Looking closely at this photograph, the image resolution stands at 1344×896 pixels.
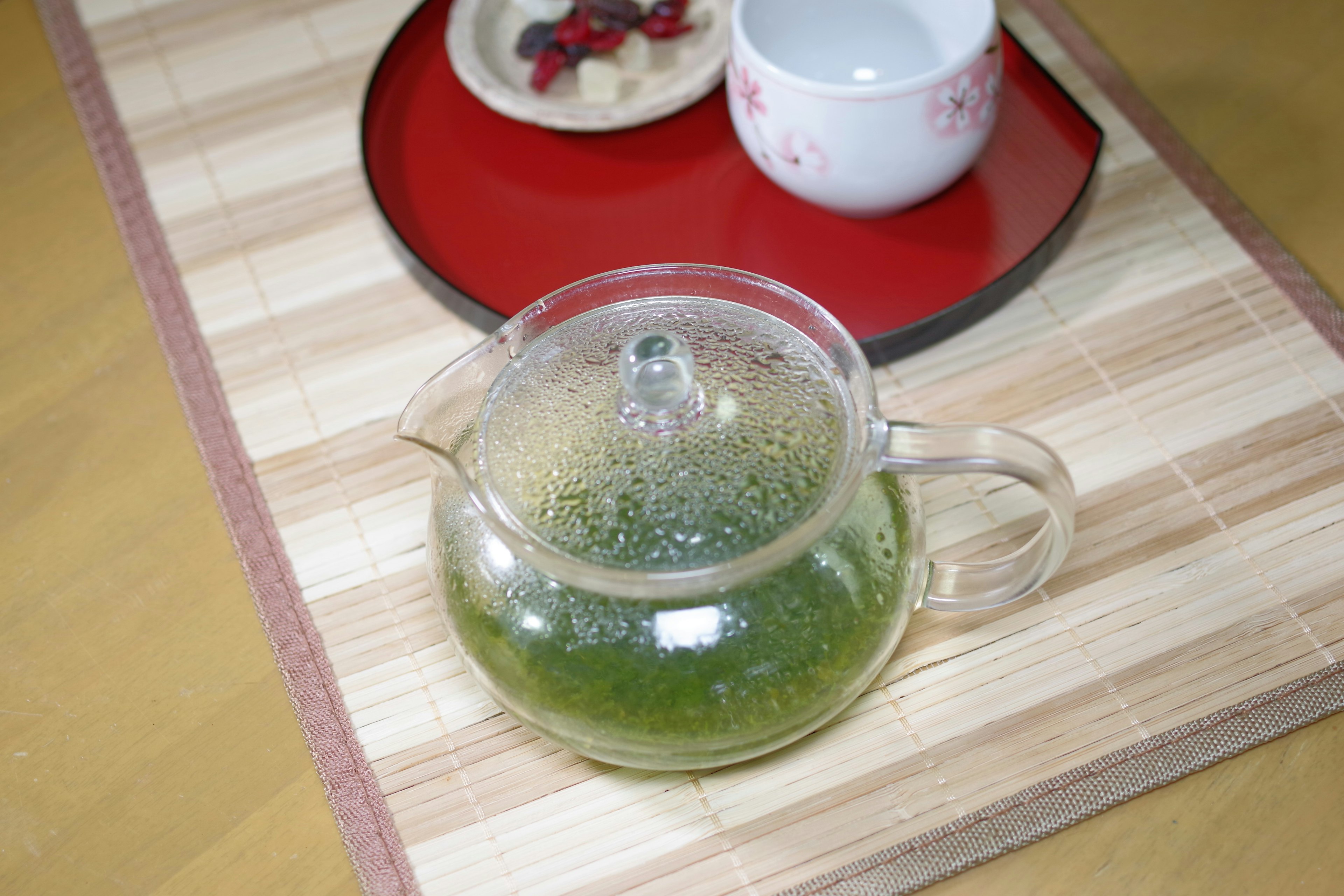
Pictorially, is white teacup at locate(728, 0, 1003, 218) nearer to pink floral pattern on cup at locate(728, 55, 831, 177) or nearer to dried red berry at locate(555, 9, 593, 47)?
pink floral pattern on cup at locate(728, 55, 831, 177)

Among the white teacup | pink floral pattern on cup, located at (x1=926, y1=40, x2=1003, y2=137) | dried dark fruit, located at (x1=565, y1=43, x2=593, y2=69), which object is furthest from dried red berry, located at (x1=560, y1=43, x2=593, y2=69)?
pink floral pattern on cup, located at (x1=926, y1=40, x2=1003, y2=137)

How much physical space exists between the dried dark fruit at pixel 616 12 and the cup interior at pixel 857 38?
162 mm

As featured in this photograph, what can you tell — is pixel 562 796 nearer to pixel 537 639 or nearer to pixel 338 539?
pixel 537 639

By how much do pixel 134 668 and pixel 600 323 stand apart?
0.44m

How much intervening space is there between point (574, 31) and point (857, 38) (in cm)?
27

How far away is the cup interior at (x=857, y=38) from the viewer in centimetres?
103

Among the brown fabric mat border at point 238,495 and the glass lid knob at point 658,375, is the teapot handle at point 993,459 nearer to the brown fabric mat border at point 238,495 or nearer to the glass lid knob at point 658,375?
the glass lid knob at point 658,375

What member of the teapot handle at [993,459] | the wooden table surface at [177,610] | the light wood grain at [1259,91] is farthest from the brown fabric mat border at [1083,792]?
the light wood grain at [1259,91]

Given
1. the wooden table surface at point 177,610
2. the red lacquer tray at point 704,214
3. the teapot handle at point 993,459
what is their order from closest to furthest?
the teapot handle at point 993,459, the wooden table surface at point 177,610, the red lacquer tray at point 704,214

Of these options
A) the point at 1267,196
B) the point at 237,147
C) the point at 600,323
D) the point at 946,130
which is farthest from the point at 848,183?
the point at 237,147

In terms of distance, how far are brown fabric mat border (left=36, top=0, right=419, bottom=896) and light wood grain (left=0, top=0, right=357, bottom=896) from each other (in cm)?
2

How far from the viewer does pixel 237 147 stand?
1184 mm

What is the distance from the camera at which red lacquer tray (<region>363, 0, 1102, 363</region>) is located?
99 cm

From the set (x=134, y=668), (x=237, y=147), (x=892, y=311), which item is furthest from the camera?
(x=237, y=147)
